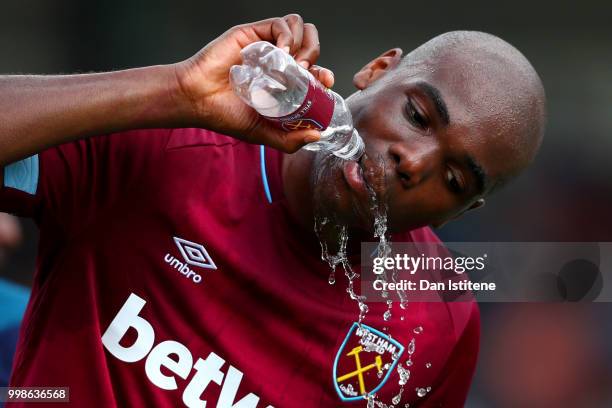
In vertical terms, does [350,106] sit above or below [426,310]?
above

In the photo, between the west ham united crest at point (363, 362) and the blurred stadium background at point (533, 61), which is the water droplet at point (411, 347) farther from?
the blurred stadium background at point (533, 61)

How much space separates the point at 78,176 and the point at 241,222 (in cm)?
48

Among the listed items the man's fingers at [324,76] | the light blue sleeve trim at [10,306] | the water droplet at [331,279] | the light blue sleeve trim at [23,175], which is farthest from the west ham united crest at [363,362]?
the light blue sleeve trim at [10,306]

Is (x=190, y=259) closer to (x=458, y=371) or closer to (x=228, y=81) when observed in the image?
(x=228, y=81)

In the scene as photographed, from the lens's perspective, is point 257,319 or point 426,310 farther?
point 426,310

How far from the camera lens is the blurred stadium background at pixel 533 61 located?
179 inches

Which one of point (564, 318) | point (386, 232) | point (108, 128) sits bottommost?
point (564, 318)

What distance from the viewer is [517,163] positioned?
2.35m

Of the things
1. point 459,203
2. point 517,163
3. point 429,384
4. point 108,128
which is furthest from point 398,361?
point 108,128

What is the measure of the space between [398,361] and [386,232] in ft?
1.28

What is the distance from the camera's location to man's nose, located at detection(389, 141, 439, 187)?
2.12 m

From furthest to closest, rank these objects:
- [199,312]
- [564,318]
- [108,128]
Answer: [564,318] < [199,312] < [108,128]

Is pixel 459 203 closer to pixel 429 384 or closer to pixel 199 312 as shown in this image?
pixel 429 384

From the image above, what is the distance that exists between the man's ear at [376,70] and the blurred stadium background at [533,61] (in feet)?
6.40
